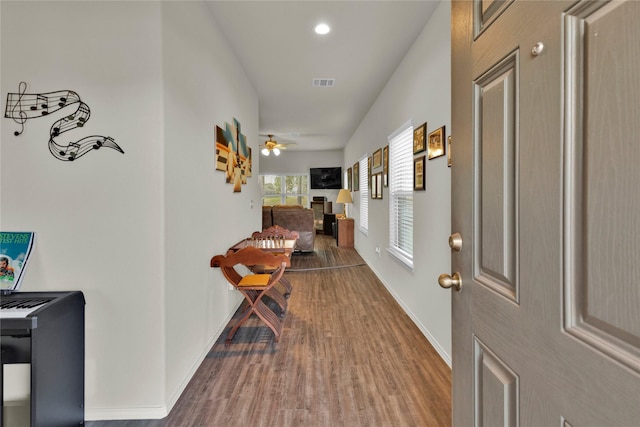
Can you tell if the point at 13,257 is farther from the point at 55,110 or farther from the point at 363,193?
the point at 363,193

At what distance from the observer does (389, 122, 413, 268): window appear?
3.36 meters

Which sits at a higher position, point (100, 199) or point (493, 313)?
point (100, 199)

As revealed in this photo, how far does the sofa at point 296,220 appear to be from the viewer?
6.55 meters

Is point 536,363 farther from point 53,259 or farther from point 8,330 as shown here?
point 53,259

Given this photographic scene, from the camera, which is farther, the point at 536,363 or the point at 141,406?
the point at 141,406

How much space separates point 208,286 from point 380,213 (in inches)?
115

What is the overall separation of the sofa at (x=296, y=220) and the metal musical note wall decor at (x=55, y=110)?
4.87 meters

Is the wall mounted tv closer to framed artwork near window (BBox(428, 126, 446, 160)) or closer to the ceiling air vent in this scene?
the ceiling air vent

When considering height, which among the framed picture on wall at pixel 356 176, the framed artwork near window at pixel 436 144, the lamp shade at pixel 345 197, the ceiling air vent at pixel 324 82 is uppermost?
the ceiling air vent at pixel 324 82

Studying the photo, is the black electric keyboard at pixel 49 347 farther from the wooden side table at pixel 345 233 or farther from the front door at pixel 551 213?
the wooden side table at pixel 345 233

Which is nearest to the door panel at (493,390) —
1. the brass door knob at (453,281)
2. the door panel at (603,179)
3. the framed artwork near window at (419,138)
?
the brass door knob at (453,281)

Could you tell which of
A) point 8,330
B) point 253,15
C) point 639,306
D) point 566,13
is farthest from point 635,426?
point 253,15

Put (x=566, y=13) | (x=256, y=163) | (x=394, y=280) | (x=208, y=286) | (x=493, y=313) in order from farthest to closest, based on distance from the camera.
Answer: (x=256, y=163), (x=394, y=280), (x=208, y=286), (x=493, y=313), (x=566, y=13)

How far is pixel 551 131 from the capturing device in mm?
637
